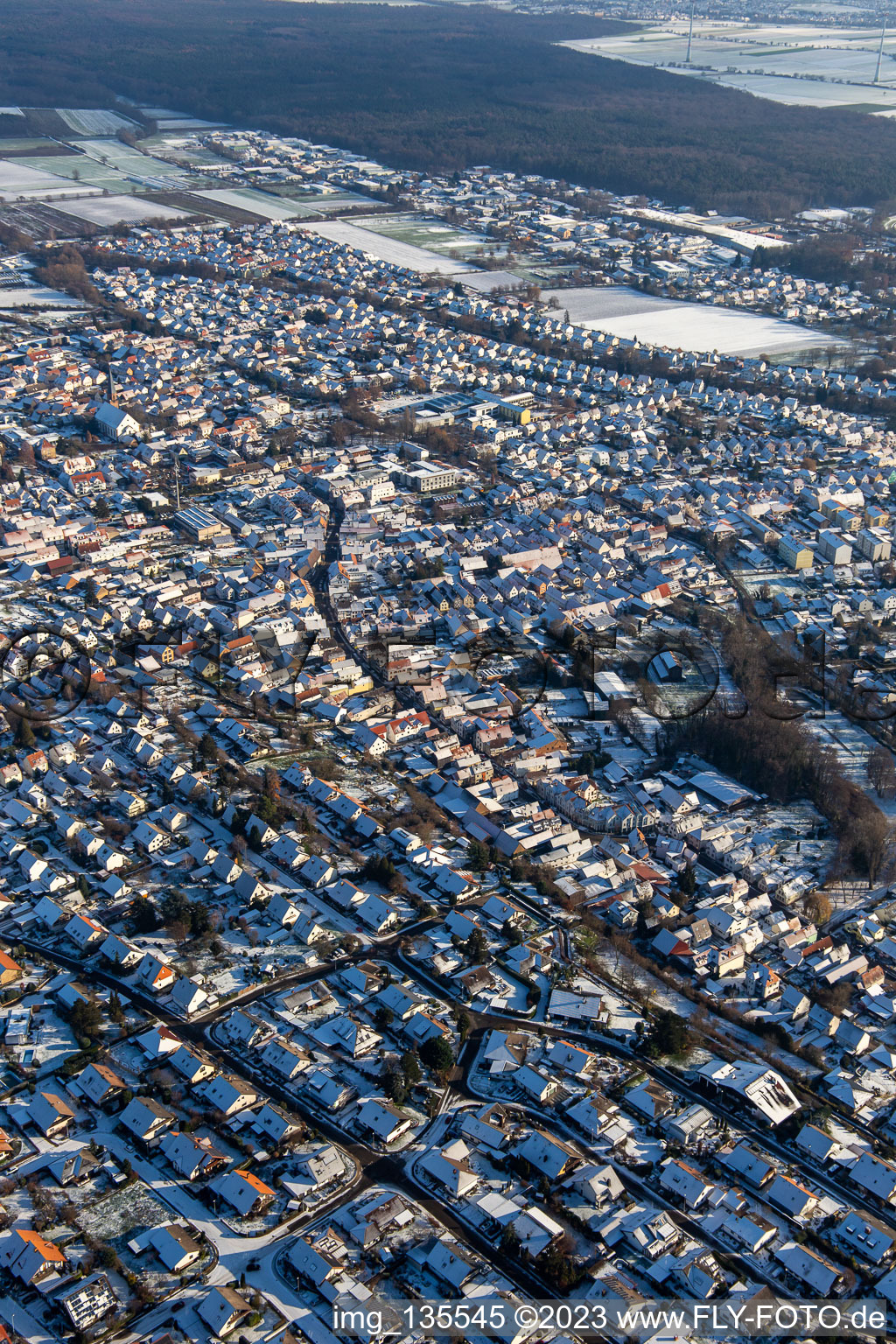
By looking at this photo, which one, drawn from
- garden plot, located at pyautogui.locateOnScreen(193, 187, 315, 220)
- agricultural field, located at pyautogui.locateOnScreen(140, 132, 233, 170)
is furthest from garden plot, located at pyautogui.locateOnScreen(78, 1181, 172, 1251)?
agricultural field, located at pyautogui.locateOnScreen(140, 132, 233, 170)

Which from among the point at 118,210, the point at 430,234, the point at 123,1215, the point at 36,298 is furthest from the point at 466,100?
the point at 123,1215

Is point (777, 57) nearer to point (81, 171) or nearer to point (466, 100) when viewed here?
point (466, 100)

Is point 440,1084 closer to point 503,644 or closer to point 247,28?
point 503,644

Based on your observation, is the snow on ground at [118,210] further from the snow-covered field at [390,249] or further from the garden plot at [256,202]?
the snow-covered field at [390,249]

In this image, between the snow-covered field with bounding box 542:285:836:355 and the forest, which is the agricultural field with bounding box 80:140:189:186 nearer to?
the forest

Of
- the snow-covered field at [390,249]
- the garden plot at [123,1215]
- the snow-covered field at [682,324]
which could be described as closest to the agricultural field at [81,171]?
the snow-covered field at [390,249]

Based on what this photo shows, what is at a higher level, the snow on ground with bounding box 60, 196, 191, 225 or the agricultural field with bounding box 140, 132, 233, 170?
the agricultural field with bounding box 140, 132, 233, 170
